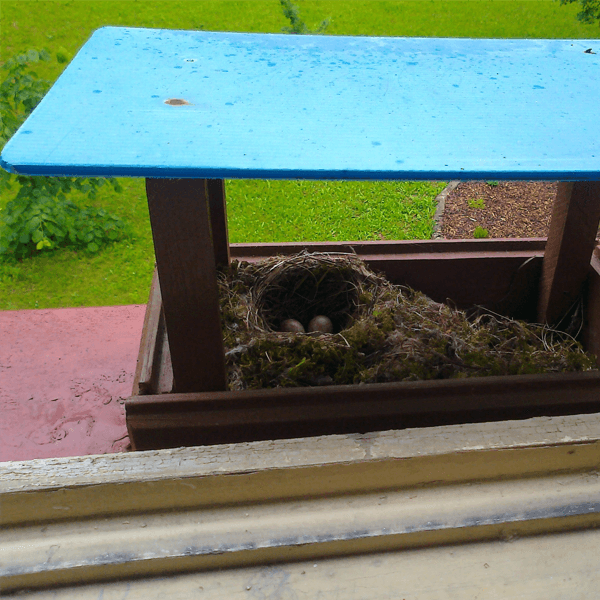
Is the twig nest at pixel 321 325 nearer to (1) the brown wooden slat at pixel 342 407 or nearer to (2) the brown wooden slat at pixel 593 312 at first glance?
(1) the brown wooden slat at pixel 342 407

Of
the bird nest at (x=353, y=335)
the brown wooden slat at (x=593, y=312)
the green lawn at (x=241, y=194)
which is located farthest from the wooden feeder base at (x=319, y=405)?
the green lawn at (x=241, y=194)

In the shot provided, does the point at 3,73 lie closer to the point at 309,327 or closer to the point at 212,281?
the point at 309,327

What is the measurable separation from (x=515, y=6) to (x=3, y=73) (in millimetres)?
8031

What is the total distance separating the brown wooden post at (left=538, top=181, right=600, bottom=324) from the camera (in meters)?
A: 2.02

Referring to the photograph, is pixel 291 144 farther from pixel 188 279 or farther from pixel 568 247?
pixel 568 247

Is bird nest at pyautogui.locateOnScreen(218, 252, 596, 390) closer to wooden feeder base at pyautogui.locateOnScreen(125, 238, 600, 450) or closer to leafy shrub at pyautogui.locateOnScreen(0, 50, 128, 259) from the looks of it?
wooden feeder base at pyautogui.locateOnScreen(125, 238, 600, 450)

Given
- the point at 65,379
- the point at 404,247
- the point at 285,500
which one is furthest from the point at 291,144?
the point at 65,379

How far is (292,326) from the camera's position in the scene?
7.38 ft

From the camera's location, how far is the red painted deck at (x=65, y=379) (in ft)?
7.07

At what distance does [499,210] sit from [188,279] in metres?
4.42

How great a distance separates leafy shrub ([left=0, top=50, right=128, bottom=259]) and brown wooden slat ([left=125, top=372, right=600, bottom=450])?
116 inches

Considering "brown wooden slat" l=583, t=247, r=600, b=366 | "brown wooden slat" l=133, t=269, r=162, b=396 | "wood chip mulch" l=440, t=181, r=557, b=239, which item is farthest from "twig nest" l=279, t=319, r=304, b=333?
"wood chip mulch" l=440, t=181, r=557, b=239

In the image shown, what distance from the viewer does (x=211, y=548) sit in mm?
1188

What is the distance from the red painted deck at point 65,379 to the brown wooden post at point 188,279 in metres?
0.72
